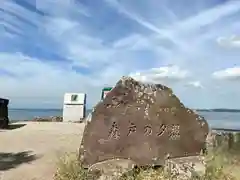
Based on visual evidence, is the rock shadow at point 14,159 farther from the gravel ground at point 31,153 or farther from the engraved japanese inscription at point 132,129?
the engraved japanese inscription at point 132,129

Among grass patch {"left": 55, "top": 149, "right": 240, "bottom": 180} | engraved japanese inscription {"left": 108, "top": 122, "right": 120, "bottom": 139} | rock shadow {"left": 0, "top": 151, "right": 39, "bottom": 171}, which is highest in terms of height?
→ engraved japanese inscription {"left": 108, "top": 122, "right": 120, "bottom": 139}

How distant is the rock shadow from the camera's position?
8483mm

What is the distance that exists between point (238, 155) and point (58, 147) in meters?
5.06

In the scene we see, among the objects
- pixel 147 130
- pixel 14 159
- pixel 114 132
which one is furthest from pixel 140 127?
pixel 14 159

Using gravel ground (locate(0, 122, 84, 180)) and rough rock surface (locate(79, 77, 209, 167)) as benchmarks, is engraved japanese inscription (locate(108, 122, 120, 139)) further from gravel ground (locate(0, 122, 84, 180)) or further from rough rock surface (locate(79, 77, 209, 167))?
gravel ground (locate(0, 122, 84, 180))

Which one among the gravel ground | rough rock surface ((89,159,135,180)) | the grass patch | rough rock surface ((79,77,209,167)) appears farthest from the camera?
the gravel ground

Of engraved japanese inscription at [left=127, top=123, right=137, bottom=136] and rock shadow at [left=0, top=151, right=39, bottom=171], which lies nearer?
engraved japanese inscription at [left=127, top=123, right=137, bottom=136]

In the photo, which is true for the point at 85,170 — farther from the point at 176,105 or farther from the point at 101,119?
the point at 176,105

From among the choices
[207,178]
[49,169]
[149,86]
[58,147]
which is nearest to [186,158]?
[207,178]

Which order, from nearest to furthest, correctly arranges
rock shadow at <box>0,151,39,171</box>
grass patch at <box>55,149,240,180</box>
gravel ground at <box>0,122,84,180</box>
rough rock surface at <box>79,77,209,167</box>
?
grass patch at <box>55,149,240,180</box>, rough rock surface at <box>79,77,209,167</box>, gravel ground at <box>0,122,84,180</box>, rock shadow at <box>0,151,39,171</box>

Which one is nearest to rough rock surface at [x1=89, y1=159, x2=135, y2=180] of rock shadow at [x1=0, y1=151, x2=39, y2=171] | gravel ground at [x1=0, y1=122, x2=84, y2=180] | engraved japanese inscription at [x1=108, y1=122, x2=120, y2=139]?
engraved japanese inscription at [x1=108, y1=122, x2=120, y2=139]

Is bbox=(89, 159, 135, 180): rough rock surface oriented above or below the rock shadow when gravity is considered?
above


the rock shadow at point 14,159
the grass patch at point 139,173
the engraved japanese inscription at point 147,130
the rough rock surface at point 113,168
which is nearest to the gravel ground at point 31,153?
the rock shadow at point 14,159

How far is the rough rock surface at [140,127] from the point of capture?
6.59 metres
